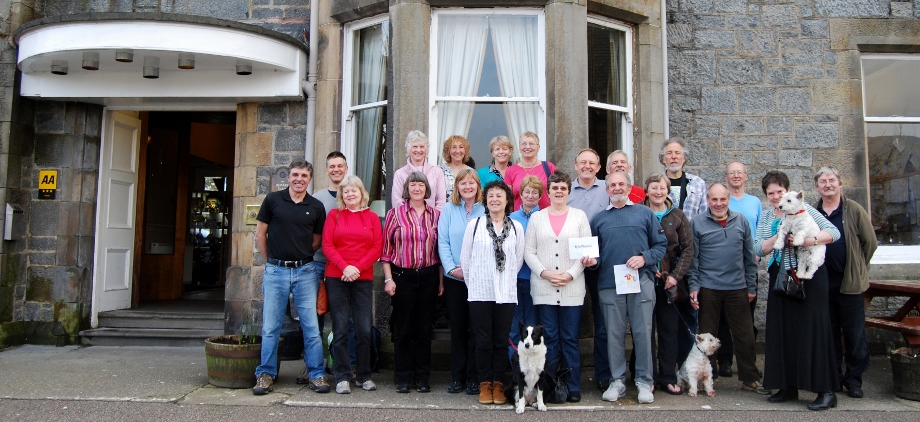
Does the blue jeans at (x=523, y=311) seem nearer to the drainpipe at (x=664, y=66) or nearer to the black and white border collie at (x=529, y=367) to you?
the black and white border collie at (x=529, y=367)

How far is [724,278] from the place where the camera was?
535 cm

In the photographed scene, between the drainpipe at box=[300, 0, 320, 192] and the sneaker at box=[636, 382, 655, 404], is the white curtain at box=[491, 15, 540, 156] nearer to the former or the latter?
the drainpipe at box=[300, 0, 320, 192]

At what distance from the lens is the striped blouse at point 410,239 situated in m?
5.30

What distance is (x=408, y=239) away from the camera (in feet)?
17.4

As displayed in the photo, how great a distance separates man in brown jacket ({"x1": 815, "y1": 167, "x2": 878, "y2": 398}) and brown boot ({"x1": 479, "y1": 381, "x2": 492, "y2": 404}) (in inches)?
97.5

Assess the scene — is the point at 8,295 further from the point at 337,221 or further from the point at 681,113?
the point at 681,113

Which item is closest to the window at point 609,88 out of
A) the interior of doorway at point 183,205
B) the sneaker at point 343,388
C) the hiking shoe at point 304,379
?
the sneaker at point 343,388

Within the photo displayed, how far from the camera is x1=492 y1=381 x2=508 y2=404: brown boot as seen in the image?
490cm

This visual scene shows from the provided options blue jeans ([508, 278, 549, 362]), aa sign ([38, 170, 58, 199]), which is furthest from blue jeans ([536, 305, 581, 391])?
aa sign ([38, 170, 58, 199])

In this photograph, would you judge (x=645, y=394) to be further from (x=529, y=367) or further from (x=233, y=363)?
(x=233, y=363)

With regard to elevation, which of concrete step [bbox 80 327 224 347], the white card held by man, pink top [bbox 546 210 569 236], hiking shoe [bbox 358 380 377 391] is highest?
pink top [bbox 546 210 569 236]

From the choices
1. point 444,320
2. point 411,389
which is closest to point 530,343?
point 411,389

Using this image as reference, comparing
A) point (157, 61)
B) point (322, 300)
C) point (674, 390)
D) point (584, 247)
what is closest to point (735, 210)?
point (674, 390)

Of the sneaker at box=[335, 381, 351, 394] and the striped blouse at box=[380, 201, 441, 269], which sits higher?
the striped blouse at box=[380, 201, 441, 269]
